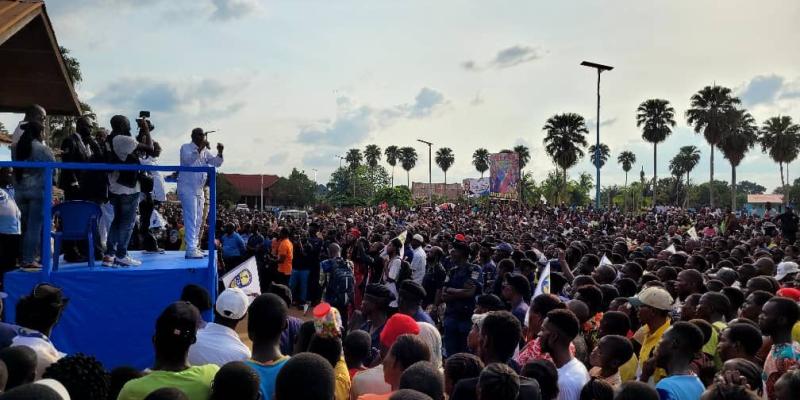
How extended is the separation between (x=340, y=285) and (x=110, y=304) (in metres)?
4.39

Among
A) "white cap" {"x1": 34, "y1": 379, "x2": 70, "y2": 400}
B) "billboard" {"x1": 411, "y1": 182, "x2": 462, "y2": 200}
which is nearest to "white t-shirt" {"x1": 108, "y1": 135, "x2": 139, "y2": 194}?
"white cap" {"x1": 34, "y1": 379, "x2": 70, "y2": 400}

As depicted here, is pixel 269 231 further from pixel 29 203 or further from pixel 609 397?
pixel 609 397

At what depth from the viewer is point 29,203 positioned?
18.3ft

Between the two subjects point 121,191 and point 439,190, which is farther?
point 439,190

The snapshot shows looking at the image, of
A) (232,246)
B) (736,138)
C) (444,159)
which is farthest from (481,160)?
(232,246)

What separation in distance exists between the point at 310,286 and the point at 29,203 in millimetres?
7423

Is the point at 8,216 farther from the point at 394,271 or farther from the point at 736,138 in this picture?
the point at 736,138

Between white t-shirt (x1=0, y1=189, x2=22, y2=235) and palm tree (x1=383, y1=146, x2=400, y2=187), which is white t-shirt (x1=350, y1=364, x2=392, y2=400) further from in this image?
palm tree (x1=383, y1=146, x2=400, y2=187)

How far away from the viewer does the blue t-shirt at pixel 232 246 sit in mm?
12570

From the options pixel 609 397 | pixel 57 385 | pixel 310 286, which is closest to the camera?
pixel 57 385

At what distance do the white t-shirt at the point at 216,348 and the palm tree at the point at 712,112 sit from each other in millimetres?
49327

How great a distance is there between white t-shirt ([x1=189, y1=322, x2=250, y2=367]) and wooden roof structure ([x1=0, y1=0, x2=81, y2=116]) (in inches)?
128

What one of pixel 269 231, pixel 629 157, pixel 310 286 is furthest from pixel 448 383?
pixel 629 157

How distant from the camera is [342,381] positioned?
368cm
